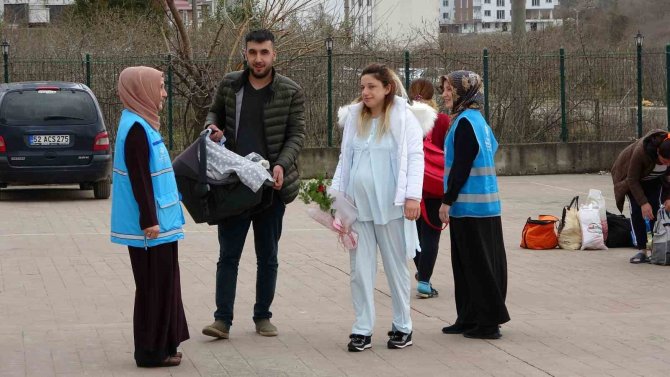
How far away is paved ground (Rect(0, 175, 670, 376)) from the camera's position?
777cm

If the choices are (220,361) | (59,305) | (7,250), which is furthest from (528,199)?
(220,361)

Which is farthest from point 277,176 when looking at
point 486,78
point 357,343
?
point 486,78

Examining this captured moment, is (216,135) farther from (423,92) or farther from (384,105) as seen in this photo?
(423,92)

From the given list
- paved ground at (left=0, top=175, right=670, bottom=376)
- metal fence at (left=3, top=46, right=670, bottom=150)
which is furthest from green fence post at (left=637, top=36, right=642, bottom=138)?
paved ground at (left=0, top=175, right=670, bottom=376)

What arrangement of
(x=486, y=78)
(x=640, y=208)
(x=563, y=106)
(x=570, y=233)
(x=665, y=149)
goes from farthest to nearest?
(x=563, y=106) → (x=486, y=78) → (x=570, y=233) → (x=640, y=208) → (x=665, y=149)

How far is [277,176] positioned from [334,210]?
417 mm

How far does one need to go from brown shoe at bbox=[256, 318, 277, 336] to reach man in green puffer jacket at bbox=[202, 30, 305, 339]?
263mm

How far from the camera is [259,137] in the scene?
8461 millimetres

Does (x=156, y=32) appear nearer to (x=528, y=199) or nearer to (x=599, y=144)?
(x=599, y=144)

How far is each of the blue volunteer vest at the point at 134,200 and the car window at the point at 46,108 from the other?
443 inches

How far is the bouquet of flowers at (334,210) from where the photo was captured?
8180mm

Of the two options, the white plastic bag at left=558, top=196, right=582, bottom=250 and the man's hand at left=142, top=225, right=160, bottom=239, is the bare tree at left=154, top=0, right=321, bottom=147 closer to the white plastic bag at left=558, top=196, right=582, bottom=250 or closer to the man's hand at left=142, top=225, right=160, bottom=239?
the white plastic bag at left=558, top=196, right=582, bottom=250

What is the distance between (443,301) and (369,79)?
2.76m

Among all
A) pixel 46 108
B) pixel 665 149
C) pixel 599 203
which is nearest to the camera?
pixel 665 149
